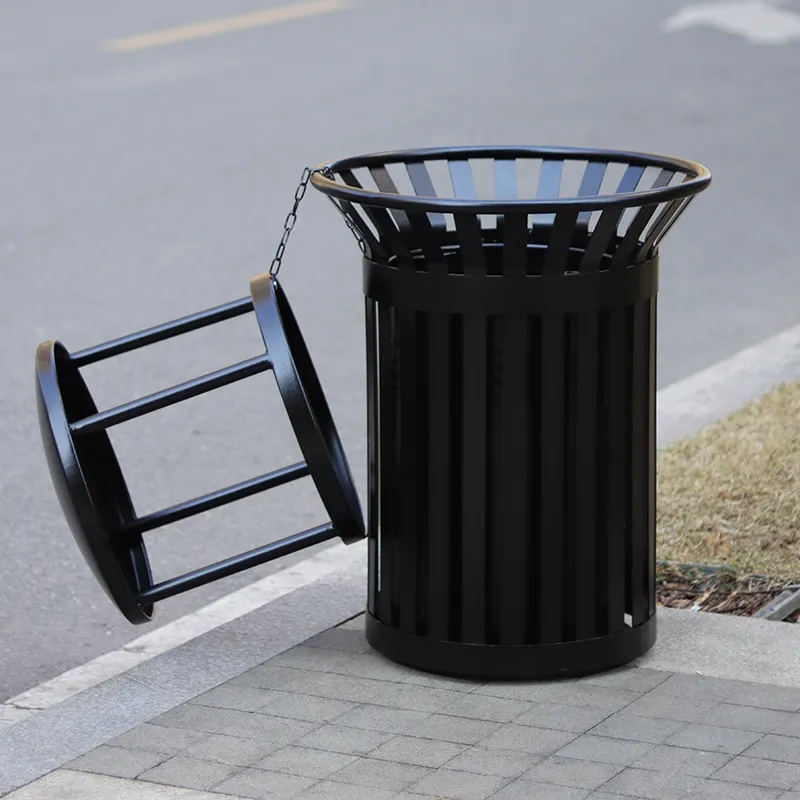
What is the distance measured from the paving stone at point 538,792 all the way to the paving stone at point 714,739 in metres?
0.33

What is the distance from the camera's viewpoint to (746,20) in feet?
52.7

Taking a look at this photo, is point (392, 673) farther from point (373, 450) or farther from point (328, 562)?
point (328, 562)

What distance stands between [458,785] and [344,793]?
0.23 metres

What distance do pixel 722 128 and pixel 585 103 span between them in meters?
1.12

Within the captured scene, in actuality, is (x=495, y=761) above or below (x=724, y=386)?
below

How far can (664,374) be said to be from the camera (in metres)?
7.02

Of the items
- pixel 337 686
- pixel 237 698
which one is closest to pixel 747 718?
pixel 337 686

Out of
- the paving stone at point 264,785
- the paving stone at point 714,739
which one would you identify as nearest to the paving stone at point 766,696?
the paving stone at point 714,739

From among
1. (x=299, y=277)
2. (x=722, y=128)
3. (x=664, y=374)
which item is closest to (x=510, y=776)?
(x=664, y=374)

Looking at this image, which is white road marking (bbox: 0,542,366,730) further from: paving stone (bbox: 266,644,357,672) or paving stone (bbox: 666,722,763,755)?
paving stone (bbox: 666,722,763,755)

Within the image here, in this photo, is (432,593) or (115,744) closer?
(115,744)

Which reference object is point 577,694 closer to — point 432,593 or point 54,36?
point 432,593

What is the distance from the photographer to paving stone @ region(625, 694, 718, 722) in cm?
371

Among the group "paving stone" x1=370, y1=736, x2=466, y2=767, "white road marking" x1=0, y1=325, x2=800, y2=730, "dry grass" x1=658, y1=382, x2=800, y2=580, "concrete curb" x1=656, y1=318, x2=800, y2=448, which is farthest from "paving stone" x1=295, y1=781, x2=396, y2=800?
"concrete curb" x1=656, y1=318, x2=800, y2=448
